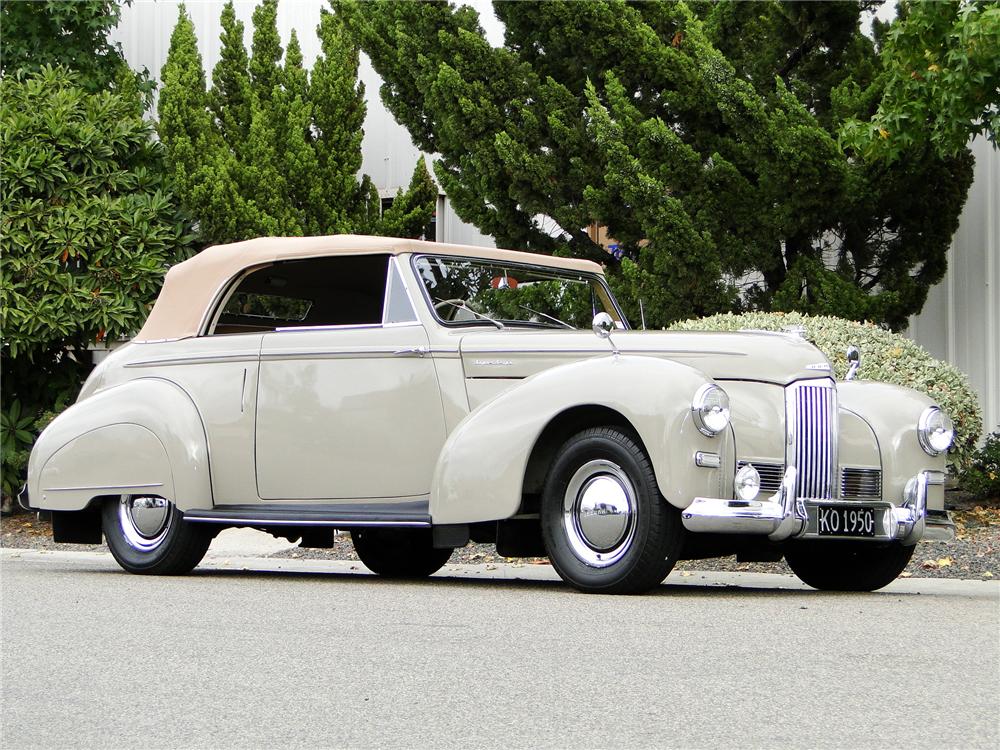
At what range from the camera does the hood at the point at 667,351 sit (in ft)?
22.2

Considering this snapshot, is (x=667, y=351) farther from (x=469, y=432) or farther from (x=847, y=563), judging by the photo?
(x=847, y=563)

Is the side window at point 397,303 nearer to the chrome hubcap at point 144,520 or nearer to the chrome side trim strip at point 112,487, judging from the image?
the chrome side trim strip at point 112,487

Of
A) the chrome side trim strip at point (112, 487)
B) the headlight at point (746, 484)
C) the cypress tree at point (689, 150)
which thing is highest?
the cypress tree at point (689, 150)

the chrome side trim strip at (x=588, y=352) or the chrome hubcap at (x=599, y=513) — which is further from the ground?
the chrome side trim strip at (x=588, y=352)

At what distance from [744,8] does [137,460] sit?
781 centimetres

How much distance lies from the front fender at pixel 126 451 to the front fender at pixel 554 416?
1.79 metres

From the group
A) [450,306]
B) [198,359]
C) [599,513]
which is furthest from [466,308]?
[599,513]

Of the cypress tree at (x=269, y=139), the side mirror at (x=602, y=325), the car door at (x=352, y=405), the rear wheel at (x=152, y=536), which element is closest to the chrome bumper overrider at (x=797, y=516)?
the side mirror at (x=602, y=325)

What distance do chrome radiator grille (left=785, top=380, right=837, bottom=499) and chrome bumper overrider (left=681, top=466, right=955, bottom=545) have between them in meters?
0.19

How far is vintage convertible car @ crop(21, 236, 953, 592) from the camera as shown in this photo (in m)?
6.46

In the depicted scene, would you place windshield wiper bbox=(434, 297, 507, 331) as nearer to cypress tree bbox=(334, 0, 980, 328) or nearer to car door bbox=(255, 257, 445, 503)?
car door bbox=(255, 257, 445, 503)

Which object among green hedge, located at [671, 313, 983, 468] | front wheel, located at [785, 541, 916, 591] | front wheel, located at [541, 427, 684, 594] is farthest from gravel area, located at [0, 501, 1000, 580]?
front wheel, located at [541, 427, 684, 594]

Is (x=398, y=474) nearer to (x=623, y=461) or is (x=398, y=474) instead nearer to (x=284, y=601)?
(x=284, y=601)

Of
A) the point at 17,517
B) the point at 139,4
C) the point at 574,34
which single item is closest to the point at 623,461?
the point at 574,34
